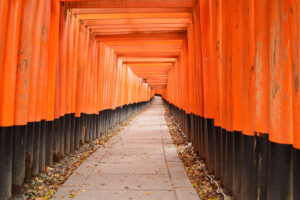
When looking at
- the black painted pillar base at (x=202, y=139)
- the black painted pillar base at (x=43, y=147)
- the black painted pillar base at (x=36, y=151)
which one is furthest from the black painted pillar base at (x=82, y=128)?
the black painted pillar base at (x=202, y=139)

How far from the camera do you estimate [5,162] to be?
10.1ft

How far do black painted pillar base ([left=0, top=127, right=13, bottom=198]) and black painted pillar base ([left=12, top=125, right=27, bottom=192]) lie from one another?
18 cm

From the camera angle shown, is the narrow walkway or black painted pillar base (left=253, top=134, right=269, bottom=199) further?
the narrow walkway

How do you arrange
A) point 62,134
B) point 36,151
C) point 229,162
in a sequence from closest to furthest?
1. point 229,162
2. point 36,151
3. point 62,134

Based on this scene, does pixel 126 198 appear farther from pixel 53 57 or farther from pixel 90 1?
pixel 90 1

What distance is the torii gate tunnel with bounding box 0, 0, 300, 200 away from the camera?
2049mm

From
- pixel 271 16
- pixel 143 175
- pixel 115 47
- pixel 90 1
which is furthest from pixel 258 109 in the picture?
pixel 115 47

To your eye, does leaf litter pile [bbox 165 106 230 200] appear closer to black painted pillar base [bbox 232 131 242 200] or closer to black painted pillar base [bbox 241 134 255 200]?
black painted pillar base [bbox 232 131 242 200]

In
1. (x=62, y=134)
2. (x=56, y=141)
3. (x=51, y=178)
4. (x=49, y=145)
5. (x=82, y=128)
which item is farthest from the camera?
(x=82, y=128)

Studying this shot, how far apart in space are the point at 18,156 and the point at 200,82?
3.95 metres

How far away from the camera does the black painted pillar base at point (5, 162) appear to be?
3.04m

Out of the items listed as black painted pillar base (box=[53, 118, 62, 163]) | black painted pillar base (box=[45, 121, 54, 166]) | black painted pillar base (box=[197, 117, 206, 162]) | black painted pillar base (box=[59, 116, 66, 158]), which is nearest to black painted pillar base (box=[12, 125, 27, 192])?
black painted pillar base (box=[45, 121, 54, 166])

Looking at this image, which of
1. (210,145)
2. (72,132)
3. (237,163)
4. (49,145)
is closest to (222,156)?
(237,163)

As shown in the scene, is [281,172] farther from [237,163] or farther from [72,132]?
[72,132]
